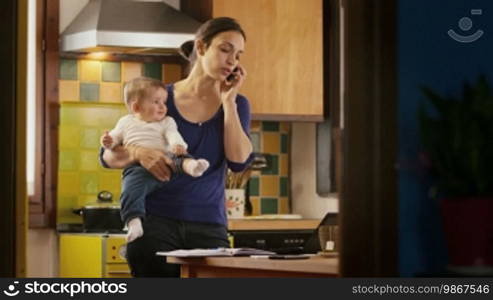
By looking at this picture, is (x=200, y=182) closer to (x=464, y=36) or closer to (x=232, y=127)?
(x=232, y=127)

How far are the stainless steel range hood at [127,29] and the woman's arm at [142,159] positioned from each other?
0.81m

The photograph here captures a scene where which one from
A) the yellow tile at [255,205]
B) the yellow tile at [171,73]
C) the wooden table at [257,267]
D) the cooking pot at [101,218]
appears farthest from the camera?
the yellow tile at [255,205]

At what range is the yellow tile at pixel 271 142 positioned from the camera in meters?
7.28

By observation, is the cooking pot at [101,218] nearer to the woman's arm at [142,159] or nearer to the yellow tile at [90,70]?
the woman's arm at [142,159]

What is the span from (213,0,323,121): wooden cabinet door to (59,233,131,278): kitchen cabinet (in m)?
1.20

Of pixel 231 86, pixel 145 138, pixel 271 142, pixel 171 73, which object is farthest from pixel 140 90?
pixel 271 142

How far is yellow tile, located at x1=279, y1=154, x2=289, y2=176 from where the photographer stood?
7332 millimetres

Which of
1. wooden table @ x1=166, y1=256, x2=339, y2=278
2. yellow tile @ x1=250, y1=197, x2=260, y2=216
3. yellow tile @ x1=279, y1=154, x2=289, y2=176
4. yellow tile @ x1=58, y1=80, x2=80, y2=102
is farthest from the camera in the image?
yellow tile @ x1=279, y1=154, x2=289, y2=176

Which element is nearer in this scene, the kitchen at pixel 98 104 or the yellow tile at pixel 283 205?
the kitchen at pixel 98 104

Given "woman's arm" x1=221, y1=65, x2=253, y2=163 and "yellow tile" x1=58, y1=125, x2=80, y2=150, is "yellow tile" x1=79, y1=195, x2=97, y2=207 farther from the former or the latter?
"woman's arm" x1=221, y1=65, x2=253, y2=163
